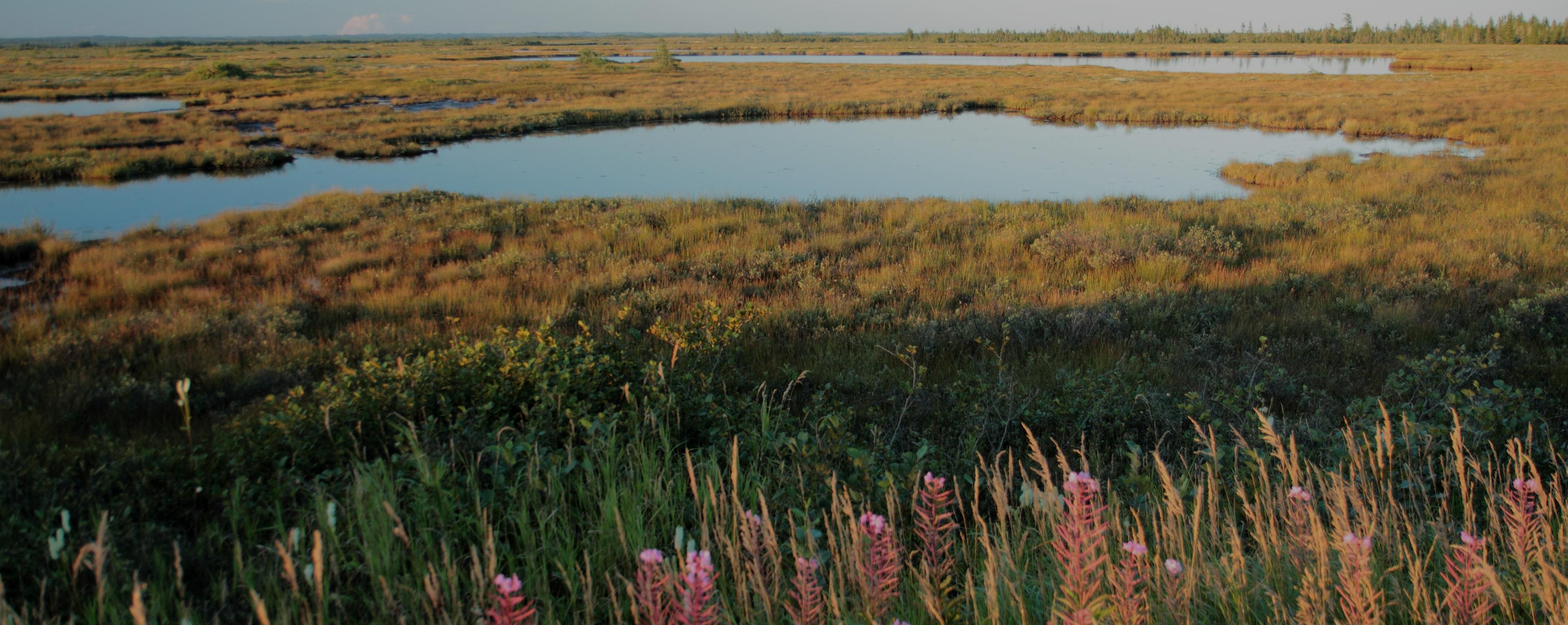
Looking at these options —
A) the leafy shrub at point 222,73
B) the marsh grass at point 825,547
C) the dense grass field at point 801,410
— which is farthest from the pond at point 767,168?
the leafy shrub at point 222,73

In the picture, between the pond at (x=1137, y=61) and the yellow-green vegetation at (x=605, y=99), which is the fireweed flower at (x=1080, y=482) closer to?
the yellow-green vegetation at (x=605, y=99)

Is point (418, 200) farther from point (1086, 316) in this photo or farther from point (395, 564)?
point (395, 564)

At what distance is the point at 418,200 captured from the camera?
562 inches

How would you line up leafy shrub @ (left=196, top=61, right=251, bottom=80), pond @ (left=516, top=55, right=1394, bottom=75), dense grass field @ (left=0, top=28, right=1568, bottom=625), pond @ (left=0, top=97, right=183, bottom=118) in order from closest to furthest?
1. dense grass field @ (left=0, top=28, right=1568, bottom=625)
2. pond @ (left=0, top=97, right=183, bottom=118)
3. leafy shrub @ (left=196, top=61, right=251, bottom=80)
4. pond @ (left=516, top=55, right=1394, bottom=75)

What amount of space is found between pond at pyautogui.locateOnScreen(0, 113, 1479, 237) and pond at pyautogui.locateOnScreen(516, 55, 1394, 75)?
40.3 m

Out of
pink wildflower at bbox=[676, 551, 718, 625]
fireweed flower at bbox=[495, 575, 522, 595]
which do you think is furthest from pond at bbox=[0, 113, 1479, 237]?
fireweed flower at bbox=[495, 575, 522, 595]

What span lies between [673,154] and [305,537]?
67.3ft

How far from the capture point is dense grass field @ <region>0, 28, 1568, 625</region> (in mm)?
2293

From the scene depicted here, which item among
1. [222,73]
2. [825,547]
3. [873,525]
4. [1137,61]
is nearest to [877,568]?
[873,525]

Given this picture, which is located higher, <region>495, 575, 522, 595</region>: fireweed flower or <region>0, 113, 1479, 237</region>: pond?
<region>0, 113, 1479, 237</region>: pond

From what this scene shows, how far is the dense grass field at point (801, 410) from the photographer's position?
2.29 metres

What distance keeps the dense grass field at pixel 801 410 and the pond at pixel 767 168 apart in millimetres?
2632

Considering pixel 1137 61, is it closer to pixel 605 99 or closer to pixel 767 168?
pixel 605 99

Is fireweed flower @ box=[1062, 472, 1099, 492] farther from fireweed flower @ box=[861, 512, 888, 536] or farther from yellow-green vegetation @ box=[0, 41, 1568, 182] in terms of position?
yellow-green vegetation @ box=[0, 41, 1568, 182]
